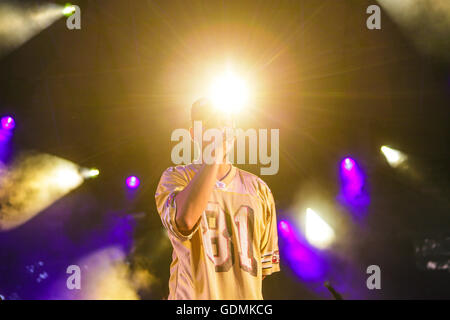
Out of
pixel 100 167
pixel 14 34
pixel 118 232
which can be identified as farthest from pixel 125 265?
pixel 14 34

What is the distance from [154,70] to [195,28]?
89 cm

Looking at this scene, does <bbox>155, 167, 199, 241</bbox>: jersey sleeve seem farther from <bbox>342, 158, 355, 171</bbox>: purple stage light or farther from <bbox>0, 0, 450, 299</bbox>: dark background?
<bbox>342, 158, 355, 171</bbox>: purple stage light

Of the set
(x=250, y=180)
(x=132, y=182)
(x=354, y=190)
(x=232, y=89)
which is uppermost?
(x=232, y=89)

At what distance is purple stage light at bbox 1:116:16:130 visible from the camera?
20.6 ft

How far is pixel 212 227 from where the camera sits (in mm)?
1928

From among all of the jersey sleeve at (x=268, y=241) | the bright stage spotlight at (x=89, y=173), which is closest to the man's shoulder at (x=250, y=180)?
the jersey sleeve at (x=268, y=241)

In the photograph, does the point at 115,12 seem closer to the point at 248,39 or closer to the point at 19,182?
the point at 248,39

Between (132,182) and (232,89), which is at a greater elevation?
(232,89)

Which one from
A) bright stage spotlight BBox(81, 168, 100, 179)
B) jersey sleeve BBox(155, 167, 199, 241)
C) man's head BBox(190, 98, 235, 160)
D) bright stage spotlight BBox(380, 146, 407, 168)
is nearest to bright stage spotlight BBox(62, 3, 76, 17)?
bright stage spotlight BBox(81, 168, 100, 179)

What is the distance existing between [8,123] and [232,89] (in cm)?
379

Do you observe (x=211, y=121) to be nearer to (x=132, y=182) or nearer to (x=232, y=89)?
(x=232, y=89)

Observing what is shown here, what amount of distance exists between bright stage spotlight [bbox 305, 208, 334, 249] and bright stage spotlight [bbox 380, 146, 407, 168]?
1513 millimetres

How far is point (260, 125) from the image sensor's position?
5.90m

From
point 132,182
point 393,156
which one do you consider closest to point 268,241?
point 132,182
